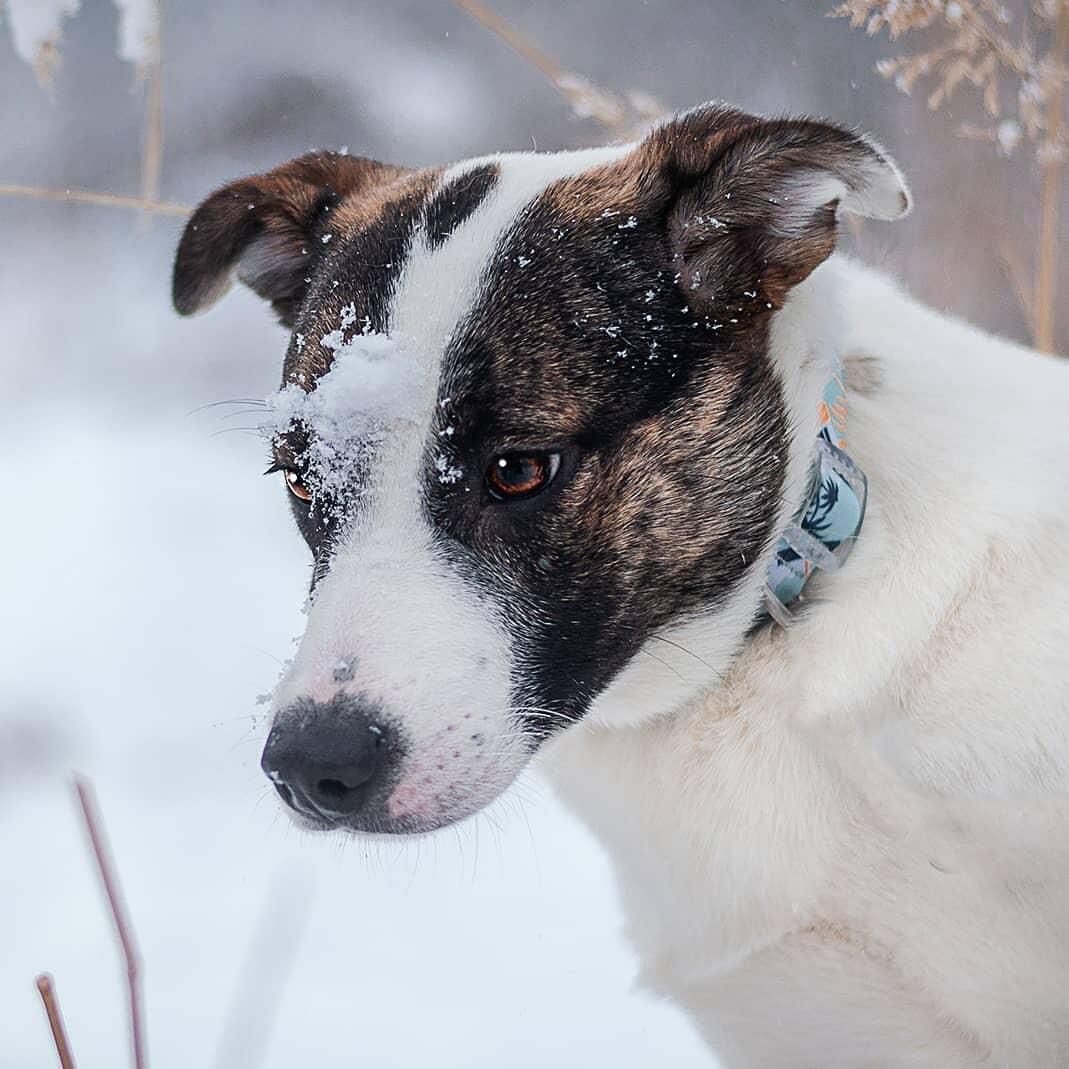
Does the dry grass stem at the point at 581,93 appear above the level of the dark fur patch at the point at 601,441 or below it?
below

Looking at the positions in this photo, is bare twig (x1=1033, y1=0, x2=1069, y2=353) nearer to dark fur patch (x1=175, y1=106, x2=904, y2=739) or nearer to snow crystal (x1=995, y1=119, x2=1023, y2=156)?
snow crystal (x1=995, y1=119, x2=1023, y2=156)

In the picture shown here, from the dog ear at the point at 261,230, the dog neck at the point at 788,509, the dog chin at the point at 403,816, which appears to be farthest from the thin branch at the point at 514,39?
the dog chin at the point at 403,816

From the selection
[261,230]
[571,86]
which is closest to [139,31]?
[571,86]

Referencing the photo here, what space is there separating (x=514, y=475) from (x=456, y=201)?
44cm

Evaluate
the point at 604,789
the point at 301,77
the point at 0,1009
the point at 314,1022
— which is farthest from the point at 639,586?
the point at 301,77

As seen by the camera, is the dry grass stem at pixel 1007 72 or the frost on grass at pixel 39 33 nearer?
the dry grass stem at pixel 1007 72

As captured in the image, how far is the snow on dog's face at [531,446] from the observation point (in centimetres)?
143

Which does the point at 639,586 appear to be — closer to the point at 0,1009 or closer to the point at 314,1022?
the point at 314,1022

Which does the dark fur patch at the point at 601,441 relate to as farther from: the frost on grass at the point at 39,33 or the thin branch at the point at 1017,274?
the frost on grass at the point at 39,33

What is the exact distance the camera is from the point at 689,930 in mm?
1840

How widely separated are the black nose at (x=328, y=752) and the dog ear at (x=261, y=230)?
89cm

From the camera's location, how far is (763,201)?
1.62 meters

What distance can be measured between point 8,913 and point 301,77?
260 cm

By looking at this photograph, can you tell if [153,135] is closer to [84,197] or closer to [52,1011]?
[84,197]
